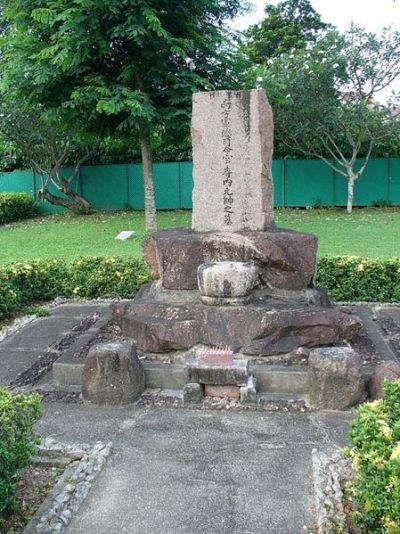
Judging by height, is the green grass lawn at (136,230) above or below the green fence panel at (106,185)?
below

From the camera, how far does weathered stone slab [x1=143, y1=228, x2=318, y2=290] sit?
5094 mm

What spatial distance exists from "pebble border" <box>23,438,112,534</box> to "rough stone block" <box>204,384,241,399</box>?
1.06m

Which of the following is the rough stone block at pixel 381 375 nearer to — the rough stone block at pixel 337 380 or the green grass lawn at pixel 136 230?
the rough stone block at pixel 337 380

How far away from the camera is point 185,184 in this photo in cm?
1930

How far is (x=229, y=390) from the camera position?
4438mm

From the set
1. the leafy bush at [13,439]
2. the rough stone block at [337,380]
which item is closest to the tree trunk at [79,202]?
the rough stone block at [337,380]

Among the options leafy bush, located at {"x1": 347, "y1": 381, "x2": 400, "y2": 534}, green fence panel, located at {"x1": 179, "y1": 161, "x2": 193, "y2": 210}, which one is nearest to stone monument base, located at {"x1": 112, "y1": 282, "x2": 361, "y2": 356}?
leafy bush, located at {"x1": 347, "y1": 381, "x2": 400, "y2": 534}

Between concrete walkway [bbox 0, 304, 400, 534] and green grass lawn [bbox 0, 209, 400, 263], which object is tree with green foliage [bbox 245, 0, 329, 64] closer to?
green grass lawn [bbox 0, 209, 400, 263]

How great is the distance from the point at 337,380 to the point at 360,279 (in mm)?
3456

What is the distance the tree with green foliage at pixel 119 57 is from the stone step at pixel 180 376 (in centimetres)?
665

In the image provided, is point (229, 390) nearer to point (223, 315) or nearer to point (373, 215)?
point (223, 315)

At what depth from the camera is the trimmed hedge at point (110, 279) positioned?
732 centimetres

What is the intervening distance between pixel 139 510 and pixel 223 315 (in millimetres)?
2158

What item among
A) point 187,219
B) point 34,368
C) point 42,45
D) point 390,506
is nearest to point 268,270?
point 34,368
